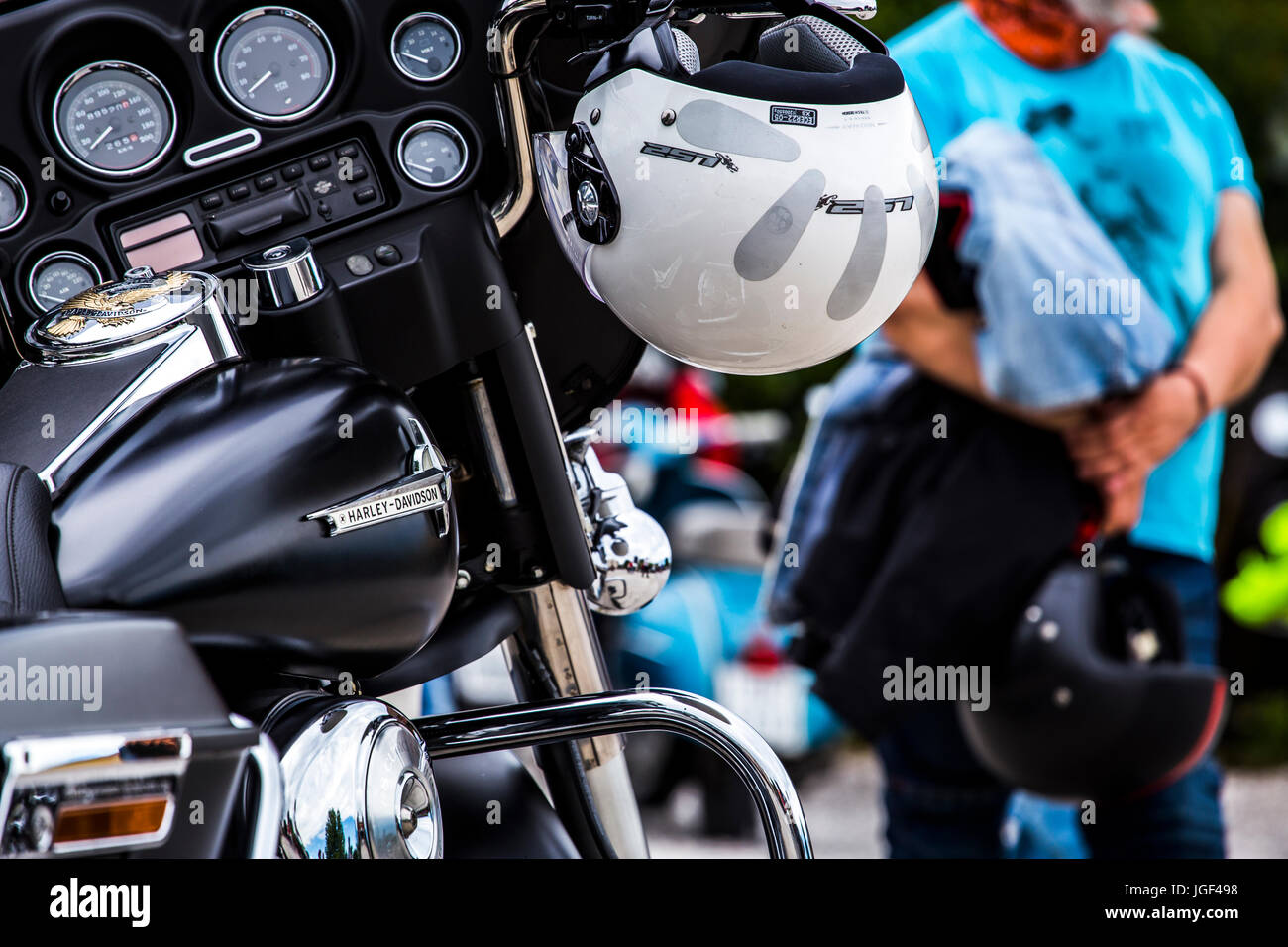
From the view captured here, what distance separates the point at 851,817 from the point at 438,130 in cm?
380

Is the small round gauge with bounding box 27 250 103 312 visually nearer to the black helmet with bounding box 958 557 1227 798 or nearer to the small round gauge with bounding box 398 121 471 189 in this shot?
the small round gauge with bounding box 398 121 471 189

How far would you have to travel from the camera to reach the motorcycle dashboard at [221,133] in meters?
1.12

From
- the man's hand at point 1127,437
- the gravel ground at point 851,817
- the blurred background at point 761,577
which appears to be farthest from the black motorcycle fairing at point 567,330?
the gravel ground at point 851,817

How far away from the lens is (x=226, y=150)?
1145mm

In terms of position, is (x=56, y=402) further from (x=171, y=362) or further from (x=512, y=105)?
(x=512, y=105)

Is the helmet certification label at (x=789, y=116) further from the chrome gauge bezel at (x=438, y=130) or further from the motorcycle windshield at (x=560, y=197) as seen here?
the chrome gauge bezel at (x=438, y=130)

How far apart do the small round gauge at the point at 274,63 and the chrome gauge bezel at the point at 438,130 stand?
0.24ft

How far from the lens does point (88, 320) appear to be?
0.98 m

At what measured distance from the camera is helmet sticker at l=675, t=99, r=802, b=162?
3.05 feet

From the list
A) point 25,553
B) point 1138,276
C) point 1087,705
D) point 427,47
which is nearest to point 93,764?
point 25,553

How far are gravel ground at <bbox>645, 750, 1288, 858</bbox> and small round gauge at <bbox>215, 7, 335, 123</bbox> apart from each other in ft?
10.4
